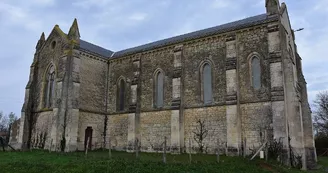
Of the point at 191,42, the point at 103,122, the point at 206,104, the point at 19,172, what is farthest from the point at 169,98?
the point at 19,172

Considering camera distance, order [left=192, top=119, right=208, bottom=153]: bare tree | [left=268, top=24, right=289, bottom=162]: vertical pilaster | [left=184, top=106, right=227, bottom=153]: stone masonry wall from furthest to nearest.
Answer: [left=192, top=119, right=208, bottom=153]: bare tree < [left=184, top=106, right=227, bottom=153]: stone masonry wall < [left=268, top=24, right=289, bottom=162]: vertical pilaster

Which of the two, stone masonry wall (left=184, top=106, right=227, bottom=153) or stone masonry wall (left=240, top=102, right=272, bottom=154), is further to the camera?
stone masonry wall (left=184, top=106, right=227, bottom=153)

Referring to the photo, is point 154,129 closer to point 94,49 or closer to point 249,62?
point 249,62

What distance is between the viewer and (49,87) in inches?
1127

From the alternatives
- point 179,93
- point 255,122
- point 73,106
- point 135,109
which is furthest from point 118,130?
point 255,122

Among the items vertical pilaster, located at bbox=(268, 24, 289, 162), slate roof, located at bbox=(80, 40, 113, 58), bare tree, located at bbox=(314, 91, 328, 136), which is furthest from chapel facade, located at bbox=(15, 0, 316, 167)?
bare tree, located at bbox=(314, 91, 328, 136)

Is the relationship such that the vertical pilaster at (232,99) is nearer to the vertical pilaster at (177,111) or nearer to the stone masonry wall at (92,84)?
the vertical pilaster at (177,111)

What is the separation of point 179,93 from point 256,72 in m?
6.64

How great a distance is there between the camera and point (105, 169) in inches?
478

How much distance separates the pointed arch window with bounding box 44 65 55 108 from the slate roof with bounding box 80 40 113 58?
12.8 ft

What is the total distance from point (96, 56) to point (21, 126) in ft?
33.9

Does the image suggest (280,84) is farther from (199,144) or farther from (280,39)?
(199,144)

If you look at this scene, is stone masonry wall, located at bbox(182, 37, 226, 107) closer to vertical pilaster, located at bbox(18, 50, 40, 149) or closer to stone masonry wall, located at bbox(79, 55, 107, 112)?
stone masonry wall, located at bbox(79, 55, 107, 112)

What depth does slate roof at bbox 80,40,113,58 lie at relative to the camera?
29550 millimetres
